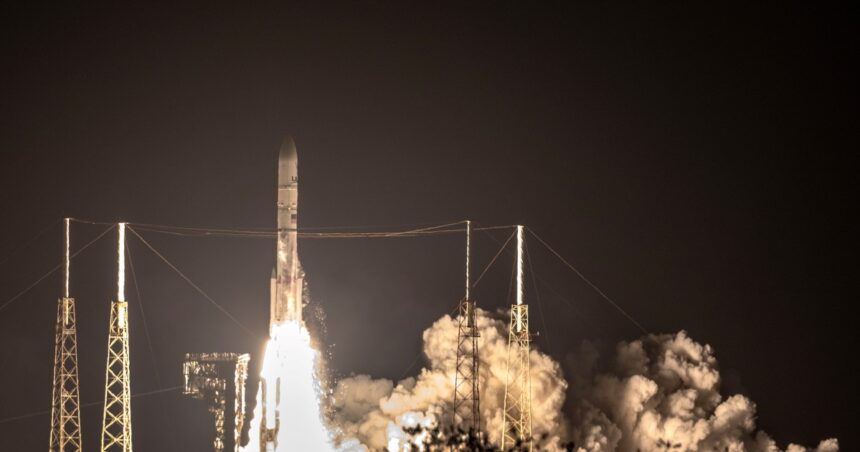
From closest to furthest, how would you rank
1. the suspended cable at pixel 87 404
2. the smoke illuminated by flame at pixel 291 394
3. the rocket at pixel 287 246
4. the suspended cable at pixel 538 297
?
the rocket at pixel 287 246, the smoke illuminated by flame at pixel 291 394, the suspended cable at pixel 87 404, the suspended cable at pixel 538 297

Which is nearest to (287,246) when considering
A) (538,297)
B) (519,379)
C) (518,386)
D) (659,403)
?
Answer: (519,379)

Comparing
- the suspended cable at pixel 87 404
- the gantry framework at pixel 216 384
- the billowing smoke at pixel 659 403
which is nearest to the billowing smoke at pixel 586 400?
the billowing smoke at pixel 659 403

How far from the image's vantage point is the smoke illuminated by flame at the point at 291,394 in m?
53.8

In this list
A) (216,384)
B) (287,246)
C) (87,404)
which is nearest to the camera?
(287,246)

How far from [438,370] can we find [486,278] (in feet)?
19.7

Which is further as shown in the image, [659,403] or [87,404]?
[87,404]

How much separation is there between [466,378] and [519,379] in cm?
322

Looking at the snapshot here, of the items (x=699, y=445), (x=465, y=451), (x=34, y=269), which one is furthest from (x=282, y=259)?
(x=465, y=451)

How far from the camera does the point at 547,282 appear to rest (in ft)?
210

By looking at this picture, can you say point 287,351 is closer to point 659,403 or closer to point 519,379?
point 519,379

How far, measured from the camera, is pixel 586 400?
2331 inches

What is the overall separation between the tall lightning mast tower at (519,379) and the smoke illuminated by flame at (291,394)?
19.2 ft

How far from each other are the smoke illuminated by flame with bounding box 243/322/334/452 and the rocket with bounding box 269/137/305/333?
0.48 m

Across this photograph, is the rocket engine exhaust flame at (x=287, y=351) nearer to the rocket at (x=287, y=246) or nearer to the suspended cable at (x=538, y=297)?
the rocket at (x=287, y=246)
